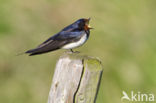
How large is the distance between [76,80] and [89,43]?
14.3 ft

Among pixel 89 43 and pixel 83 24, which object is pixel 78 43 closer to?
pixel 83 24

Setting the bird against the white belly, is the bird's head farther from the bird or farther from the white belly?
the white belly

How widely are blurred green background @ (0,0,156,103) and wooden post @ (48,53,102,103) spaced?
307cm

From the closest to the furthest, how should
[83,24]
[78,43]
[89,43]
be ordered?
1. [78,43]
2. [83,24]
3. [89,43]

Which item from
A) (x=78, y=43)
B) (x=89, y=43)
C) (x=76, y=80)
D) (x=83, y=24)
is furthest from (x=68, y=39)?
(x=89, y=43)

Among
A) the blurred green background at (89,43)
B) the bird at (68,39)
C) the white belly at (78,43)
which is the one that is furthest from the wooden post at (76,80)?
the blurred green background at (89,43)

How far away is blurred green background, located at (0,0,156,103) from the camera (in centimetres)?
695

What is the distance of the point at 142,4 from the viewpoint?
27.3ft

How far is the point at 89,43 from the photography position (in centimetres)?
779

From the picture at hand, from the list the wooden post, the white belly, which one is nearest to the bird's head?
the white belly

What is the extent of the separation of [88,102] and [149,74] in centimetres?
360

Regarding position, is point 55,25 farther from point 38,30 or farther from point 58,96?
point 58,96

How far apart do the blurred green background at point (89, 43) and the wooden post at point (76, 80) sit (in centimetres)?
307

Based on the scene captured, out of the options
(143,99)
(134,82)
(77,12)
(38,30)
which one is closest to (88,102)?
(143,99)
